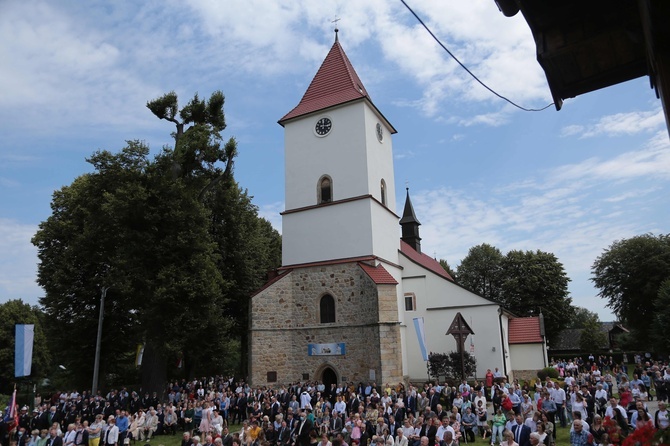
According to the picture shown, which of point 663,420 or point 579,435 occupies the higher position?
point 663,420

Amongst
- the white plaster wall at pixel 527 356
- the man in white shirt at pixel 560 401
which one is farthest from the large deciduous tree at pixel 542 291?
the man in white shirt at pixel 560 401

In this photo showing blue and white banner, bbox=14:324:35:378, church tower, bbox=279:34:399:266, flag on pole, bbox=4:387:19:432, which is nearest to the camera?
flag on pole, bbox=4:387:19:432

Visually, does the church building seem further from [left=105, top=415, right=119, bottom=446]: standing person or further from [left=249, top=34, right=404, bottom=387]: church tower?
[left=105, top=415, right=119, bottom=446]: standing person

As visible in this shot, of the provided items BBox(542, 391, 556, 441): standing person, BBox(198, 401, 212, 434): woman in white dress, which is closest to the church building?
BBox(198, 401, 212, 434): woman in white dress

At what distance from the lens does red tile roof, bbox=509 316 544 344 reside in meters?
28.6

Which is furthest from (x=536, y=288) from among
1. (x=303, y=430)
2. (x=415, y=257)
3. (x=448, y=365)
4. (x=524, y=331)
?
(x=303, y=430)

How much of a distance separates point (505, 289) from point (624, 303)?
402 inches

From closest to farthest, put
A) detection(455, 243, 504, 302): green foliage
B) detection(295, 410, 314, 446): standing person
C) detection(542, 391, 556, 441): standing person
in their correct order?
1. detection(542, 391, 556, 441): standing person
2. detection(295, 410, 314, 446): standing person
3. detection(455, 243, 504, 302): green foliage

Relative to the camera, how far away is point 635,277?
1655 inches

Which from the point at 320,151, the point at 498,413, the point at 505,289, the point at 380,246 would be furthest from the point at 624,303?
the point at 498,413

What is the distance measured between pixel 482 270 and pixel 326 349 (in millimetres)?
36339

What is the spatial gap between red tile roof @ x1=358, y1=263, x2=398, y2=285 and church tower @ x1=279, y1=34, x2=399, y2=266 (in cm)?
73

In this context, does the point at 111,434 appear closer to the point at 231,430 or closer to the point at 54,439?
the point at 54,439

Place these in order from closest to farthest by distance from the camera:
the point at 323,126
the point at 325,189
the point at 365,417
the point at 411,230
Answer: the point at 365,417, the point at 325,189, the point at 323,126, the point at 411,230
